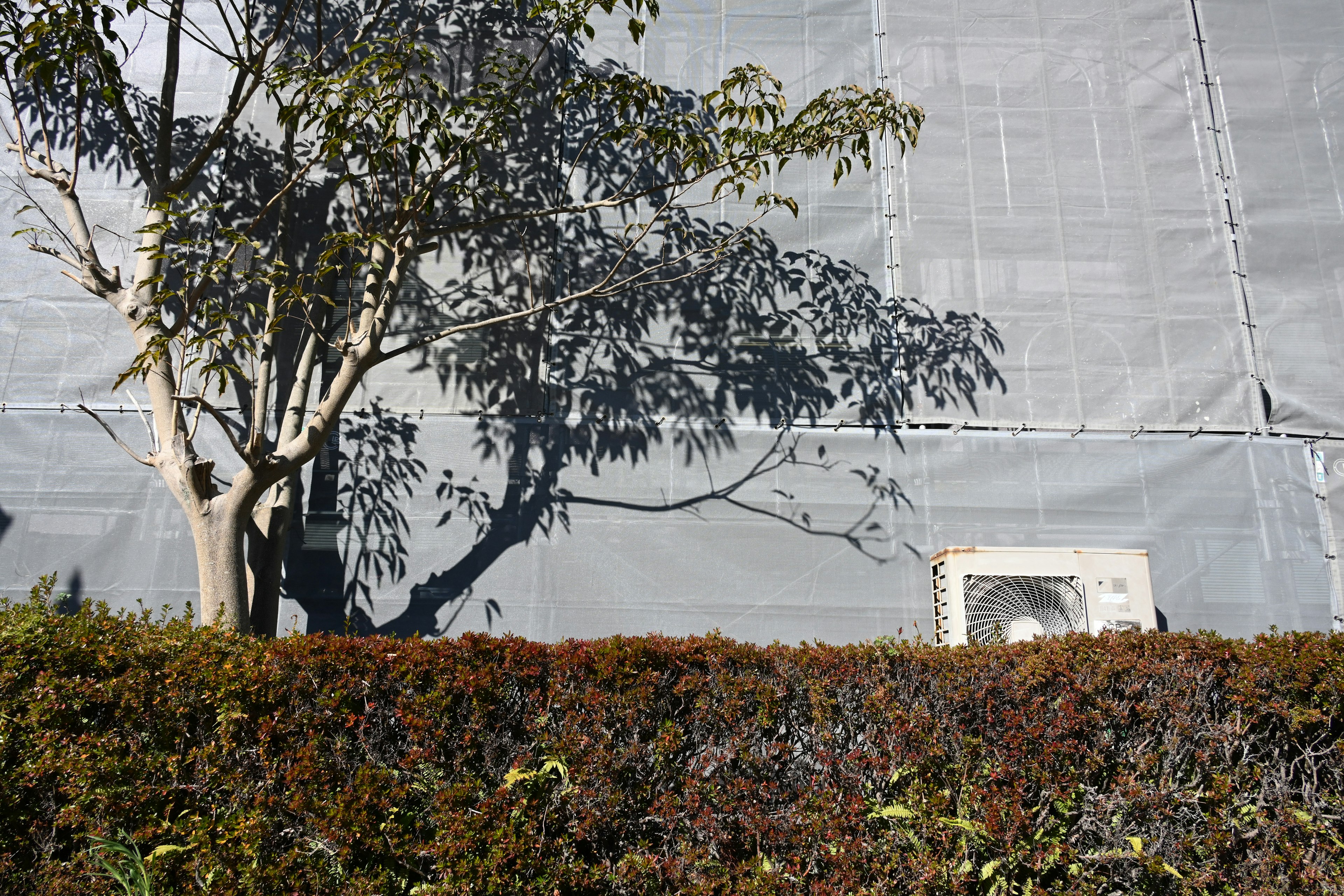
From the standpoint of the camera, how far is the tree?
14.7ft

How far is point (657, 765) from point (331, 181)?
4640mm

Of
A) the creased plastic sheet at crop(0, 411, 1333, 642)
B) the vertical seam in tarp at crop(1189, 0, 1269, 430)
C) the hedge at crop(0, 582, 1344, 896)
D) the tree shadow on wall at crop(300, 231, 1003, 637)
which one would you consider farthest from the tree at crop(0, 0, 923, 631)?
the vertical seam in tarp at crop(1189, 0, 1269, 430)

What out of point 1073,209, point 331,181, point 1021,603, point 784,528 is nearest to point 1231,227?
point 1073,209

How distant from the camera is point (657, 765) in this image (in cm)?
330

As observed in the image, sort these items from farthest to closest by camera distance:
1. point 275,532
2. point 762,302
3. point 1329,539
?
point 762,302, point 1329,539, point 275,532

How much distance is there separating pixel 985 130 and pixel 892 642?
416 cm

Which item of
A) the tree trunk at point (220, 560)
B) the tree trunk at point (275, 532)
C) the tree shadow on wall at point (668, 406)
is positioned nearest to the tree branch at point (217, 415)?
the tree trunk at point (220, 560)

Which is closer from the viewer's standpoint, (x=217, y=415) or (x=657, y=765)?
(x=657, y=765)

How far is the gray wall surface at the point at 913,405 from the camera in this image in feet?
18.0

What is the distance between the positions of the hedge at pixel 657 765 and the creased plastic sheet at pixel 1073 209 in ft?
8.84

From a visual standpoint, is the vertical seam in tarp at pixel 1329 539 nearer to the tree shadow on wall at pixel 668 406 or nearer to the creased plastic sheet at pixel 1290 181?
the creased plastic sheet at pixel 1290 181

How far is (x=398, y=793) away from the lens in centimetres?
314

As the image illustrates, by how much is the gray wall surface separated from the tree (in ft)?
1.04

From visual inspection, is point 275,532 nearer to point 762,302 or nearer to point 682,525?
point 682,525
